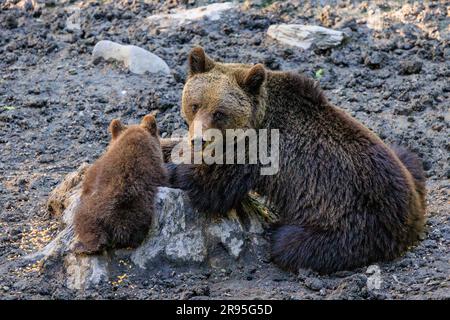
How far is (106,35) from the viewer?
13.6 metres

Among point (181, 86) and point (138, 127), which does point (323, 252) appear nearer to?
point (138, 127)

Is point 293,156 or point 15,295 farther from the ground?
point 293,156

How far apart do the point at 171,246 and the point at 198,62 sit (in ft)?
6.05

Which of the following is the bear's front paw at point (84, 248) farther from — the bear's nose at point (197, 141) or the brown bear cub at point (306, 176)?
the bear's nose at point (197, 141)

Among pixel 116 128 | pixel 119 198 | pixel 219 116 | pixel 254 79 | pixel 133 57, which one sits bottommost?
pixel 133 57

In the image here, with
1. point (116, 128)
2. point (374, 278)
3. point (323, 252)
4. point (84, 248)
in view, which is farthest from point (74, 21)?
point (374, 278)

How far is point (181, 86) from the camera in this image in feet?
40.4

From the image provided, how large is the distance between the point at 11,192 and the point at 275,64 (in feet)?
14.9

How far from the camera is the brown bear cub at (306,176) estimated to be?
827 centimetres

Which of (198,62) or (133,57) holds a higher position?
(198,62)

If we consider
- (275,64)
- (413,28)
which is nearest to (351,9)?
(413,28)

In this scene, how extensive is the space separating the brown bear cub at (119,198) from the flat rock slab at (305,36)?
5595 mm

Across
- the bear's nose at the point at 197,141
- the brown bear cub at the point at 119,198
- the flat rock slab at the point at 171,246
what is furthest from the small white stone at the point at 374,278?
the brown bear cub at the point at 119,198
